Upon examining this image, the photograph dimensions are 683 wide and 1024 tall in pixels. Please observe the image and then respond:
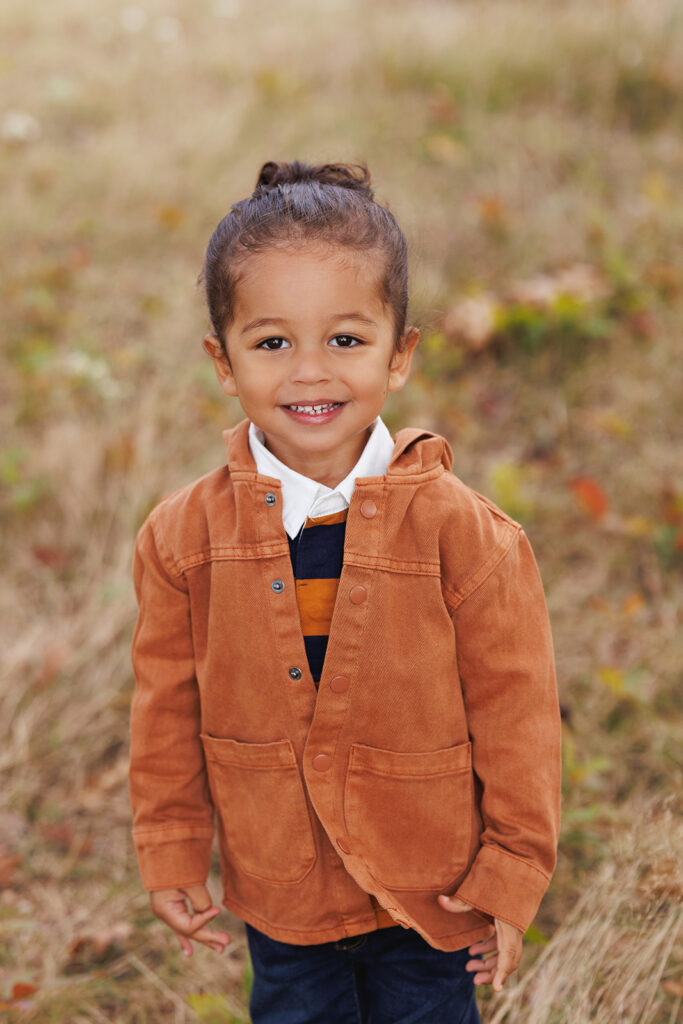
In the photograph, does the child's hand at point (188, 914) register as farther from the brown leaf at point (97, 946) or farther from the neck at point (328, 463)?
the neck at point (328, 463)

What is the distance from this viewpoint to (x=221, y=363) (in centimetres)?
164

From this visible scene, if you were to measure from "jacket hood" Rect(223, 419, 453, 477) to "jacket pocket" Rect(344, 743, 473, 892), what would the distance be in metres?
0.50

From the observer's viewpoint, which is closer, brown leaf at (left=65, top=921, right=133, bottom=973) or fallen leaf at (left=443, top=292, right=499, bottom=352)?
brown leaf at (left=65, top=921, right=133, bottom=973)

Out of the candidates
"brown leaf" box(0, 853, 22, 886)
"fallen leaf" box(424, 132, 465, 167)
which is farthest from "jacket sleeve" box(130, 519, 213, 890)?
"fallen leaf" box(424, 132, 465, 167)

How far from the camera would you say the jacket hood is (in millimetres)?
1550

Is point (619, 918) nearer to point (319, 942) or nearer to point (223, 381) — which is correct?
point (319, 942)

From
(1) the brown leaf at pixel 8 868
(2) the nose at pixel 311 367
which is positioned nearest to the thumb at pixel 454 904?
(2) the nose at pixel 311 367

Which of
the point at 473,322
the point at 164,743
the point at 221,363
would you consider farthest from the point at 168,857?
the point at 473,322

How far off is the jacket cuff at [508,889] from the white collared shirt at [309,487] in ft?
2.24

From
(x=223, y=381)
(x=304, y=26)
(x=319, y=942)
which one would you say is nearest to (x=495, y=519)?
(x=223, y=381)

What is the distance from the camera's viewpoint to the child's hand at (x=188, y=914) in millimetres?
1754

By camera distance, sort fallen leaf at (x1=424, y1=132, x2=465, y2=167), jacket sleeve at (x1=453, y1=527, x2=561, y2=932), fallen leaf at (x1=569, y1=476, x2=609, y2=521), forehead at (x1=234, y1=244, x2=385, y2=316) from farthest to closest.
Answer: fallen leaf at (x1=424, y1=132, x2=465, y2=167) → fallen leaf at (x1=569, y1=476, x2=609, y2=521) → jacket sleeve at (x1=453, y1=527, x2=561, y2=932) → forehead at (x1=234, y1=244, x2=385, y2=316)

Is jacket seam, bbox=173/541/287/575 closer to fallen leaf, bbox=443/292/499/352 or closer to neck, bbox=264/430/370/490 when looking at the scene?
neck, bbox=264/430/370/490

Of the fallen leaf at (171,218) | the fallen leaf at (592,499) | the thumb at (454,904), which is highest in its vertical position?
the fallen leaf at (171,218)
